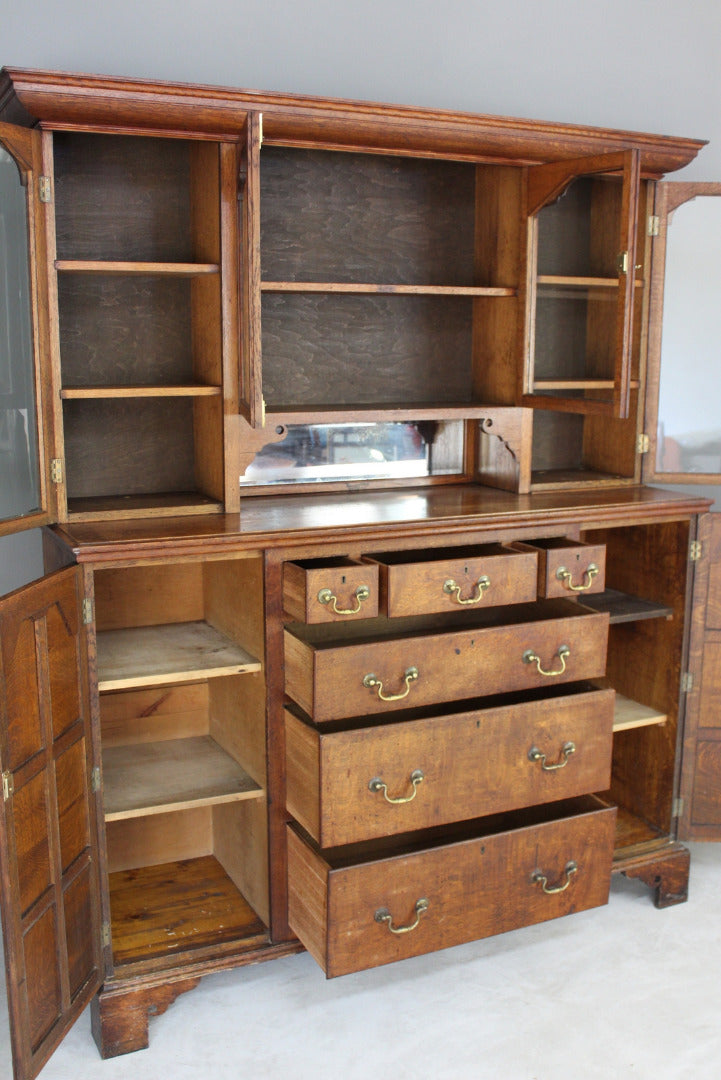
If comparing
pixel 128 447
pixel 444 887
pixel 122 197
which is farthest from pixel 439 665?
pixel 122 197

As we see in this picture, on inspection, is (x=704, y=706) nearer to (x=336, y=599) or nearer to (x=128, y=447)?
(x=336, y=599)

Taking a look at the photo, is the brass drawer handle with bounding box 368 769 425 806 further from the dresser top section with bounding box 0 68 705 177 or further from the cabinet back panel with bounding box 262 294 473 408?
the dresser top section with bounding box 0 68 705 177

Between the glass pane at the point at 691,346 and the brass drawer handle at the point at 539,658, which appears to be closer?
the brass drawer handle at the point at 539,658

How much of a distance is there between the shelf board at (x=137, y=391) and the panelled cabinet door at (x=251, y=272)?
0.14 m

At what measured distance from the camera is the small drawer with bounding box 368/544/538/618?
2.32m

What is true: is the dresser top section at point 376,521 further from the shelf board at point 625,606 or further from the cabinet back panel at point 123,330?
the cabinet back panel at point 123,330

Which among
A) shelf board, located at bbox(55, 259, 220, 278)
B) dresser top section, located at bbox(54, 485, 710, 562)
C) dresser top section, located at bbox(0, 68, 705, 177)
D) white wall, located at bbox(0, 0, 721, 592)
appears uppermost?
white wall, located at bbox(0, 0, 721, 592)

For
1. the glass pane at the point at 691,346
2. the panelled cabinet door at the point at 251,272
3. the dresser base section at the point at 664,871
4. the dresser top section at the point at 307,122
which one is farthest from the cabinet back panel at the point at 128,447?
the dresser base section at the point at 664,871

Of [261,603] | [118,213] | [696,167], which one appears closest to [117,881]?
[261,603]

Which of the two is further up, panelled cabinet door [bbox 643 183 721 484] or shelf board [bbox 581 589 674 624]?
panelled cabinet door [bbox 643 183 721 484]

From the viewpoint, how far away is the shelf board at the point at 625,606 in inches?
111

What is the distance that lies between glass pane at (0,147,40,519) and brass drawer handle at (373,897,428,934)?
120cm

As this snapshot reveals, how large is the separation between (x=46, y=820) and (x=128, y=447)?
1036 millimetres

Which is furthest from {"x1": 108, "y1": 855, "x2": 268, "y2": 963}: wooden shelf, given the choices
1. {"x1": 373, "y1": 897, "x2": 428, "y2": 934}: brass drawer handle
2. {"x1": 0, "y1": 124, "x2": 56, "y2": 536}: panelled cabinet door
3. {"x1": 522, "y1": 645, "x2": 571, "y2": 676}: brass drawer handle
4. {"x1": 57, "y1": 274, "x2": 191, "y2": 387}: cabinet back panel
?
{"x1": 57, "y1": 274, "x2": 191, "y2": 387}: cabinet back panel
